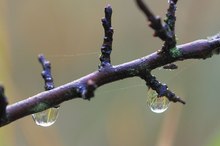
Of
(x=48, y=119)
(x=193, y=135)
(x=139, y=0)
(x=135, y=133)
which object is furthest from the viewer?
(x=193, y=135)

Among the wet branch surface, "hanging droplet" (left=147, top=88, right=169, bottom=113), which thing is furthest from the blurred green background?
the wet branch surface

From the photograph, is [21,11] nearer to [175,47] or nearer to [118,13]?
[118,13]

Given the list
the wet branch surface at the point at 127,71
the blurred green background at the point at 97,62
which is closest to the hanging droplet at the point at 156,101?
the wet branch surface at the point at 127,71

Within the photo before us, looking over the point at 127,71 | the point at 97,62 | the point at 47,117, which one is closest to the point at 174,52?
the point at 127,71

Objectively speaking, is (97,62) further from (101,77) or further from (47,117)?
(101,77)

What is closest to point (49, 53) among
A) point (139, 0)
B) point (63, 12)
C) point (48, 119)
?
point (63, 12)

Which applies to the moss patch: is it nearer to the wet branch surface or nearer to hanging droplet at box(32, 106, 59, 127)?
the wet branch surface
